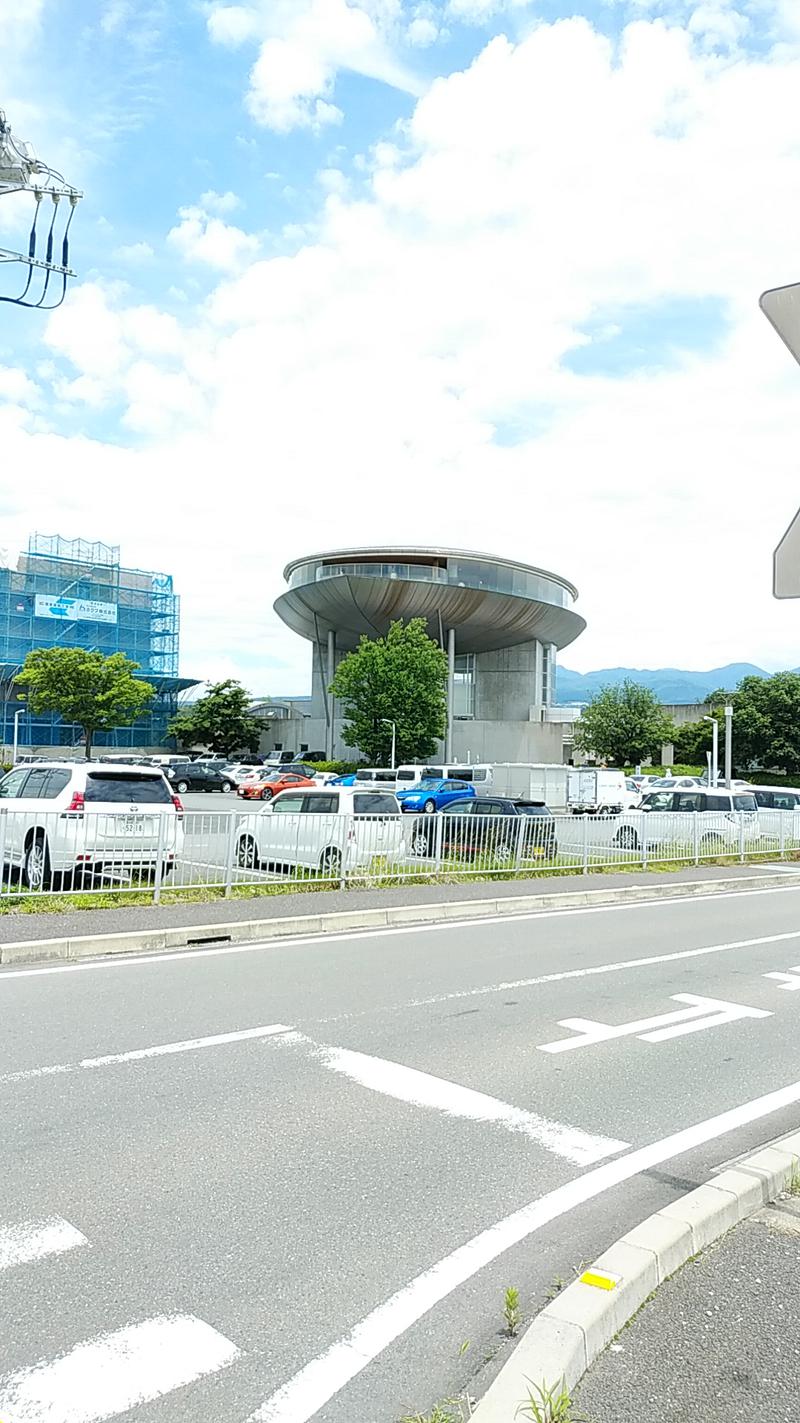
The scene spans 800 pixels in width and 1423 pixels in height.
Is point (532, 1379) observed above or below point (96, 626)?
below

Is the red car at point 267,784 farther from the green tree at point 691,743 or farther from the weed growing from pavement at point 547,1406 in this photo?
the weed growing from pavement at point 547,1406

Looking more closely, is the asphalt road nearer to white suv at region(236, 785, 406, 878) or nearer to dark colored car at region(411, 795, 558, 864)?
white suv at region(236, 785, 406, 878)

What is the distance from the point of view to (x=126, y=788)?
47.6 ft

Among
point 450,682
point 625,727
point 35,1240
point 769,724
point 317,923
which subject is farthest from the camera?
point 450,682

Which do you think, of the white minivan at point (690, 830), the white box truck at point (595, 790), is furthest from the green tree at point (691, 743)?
Answer: the white minivan at point (690, 830)

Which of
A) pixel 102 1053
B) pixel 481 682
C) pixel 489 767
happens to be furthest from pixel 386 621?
pixel 102 1053

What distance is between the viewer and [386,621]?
80.3 meters

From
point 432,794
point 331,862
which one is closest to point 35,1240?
point 331,862

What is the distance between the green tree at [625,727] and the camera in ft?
238

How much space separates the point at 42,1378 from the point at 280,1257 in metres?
1.01

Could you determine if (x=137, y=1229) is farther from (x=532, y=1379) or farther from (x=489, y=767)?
(x=489, y=767)

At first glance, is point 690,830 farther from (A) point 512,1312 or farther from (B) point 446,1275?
(A) point 512,1312

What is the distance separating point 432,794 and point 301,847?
83.7ft

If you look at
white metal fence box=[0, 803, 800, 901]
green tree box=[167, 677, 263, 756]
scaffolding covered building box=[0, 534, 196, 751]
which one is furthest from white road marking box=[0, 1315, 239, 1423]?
green tree box=[167, 677, 263, 756]
